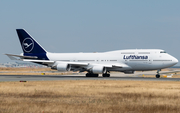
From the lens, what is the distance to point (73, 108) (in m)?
15.1

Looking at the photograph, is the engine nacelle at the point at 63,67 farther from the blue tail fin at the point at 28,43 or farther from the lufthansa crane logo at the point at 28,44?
the lufthansa crane logo at the point at 28,44

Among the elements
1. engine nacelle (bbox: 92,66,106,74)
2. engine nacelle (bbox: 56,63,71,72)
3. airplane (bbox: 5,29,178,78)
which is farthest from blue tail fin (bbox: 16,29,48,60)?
engine nacelle (bbox: 92,66,106,74)

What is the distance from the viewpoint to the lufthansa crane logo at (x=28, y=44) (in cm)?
6153

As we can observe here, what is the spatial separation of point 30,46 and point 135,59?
23.4m

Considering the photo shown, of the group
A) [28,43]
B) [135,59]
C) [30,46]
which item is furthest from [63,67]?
[135,59]

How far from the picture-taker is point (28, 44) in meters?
61.7

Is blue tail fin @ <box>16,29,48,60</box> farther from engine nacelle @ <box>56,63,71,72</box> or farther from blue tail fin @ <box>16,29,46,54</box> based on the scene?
engine nacelle @ <box>56,63,71,72</box>

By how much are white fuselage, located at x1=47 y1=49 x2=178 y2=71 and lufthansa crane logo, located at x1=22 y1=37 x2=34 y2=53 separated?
1199cm

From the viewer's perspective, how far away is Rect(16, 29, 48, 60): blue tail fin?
201 feet

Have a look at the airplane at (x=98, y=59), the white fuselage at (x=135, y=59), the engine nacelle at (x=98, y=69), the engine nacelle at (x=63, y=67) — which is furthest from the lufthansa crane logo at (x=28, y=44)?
the engine nacelle at (x=98, y=69)

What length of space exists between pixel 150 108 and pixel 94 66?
37.9m

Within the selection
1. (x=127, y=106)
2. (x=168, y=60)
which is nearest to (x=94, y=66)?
(x=168, y=60)

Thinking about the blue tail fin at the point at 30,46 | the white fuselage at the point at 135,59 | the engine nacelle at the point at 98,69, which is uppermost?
the blue tail fin at the point at 30,46

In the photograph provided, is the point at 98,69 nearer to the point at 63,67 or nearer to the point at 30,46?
the point at 63,67
